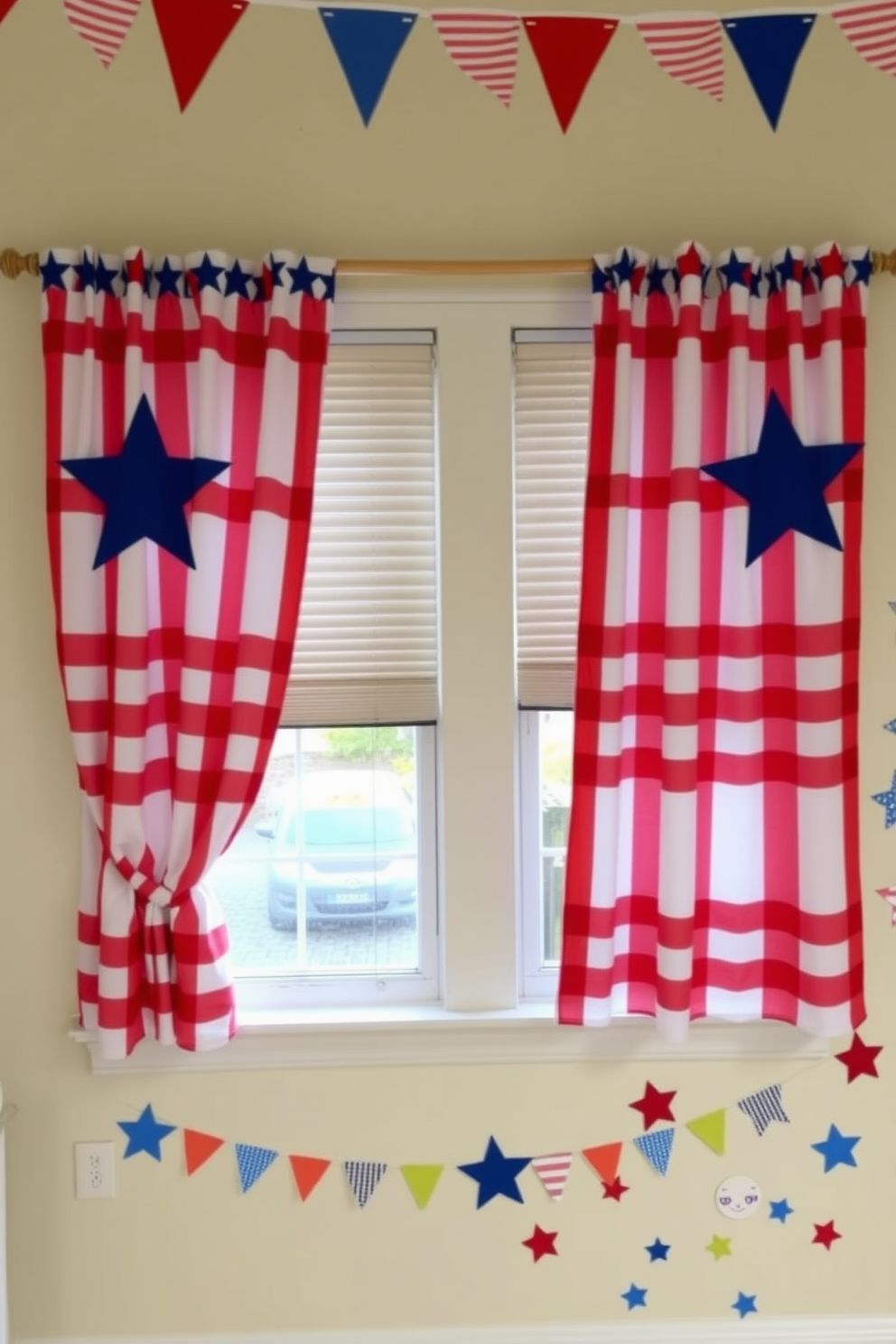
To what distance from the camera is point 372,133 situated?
6.26 ft

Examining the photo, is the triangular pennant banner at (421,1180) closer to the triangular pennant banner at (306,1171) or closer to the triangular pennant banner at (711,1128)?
the triangular pennant banner at (306,1171)

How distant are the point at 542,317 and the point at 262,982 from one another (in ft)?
4.45

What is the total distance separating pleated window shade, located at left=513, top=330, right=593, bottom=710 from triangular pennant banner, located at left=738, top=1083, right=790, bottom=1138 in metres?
0.81

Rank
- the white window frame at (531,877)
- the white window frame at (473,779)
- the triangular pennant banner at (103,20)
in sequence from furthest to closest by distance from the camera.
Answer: the white window frame at (531,877), the white window frame at (473,779), the triangular pennant banner at (103,20)

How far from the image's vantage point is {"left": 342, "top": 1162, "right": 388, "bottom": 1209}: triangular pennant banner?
1.99 meters

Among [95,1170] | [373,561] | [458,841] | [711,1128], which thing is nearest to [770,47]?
[373,561]

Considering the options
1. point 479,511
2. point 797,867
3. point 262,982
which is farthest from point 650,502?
point 262,982

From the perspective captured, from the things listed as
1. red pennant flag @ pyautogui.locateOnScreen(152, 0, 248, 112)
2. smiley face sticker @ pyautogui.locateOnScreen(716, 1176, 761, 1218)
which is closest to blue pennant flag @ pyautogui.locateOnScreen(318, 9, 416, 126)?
red pennant flag @ pyautogui.locateOnScreen(152, 0, 248, 112)

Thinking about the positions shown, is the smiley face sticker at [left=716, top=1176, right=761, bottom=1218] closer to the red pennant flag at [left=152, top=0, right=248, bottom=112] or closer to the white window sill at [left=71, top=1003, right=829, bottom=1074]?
the white window sill at [left=71, top=1003, right=829, bottom=1074]

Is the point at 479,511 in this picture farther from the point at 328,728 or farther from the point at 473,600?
the point at 328,728

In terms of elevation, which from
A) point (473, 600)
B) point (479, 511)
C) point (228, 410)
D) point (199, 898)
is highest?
point (228, 410)

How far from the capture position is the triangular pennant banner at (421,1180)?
1.99 metres

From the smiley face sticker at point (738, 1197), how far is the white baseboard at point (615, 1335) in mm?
209

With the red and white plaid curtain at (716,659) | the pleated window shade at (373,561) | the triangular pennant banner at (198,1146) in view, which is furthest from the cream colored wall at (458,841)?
the pleated window shade at (373,561)
